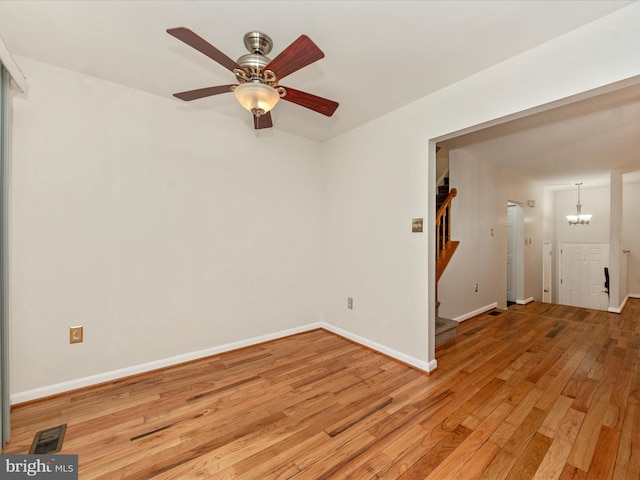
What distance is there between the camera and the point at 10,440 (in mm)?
1643

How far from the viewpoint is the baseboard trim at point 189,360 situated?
2062 mm

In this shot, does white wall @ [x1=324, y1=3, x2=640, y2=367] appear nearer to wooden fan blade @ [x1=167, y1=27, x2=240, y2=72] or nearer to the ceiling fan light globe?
the ceiling fan light globe

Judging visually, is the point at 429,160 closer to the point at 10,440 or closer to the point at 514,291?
the point at 10,440

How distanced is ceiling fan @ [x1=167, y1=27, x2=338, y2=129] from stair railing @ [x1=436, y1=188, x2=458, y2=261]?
2310 millimetres

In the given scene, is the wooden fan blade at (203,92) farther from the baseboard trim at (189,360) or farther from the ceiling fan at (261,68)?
the baseboard trim at (189,360)

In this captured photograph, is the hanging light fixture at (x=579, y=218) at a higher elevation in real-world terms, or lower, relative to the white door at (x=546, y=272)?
higher

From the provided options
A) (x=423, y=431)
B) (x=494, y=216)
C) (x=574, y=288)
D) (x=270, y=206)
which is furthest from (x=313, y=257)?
(x=574, y=288)

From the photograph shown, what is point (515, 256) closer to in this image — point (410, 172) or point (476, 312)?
point (476, 312)

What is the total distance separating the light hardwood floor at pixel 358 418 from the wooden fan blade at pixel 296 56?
7.04ft

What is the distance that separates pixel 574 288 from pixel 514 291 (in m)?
2.80

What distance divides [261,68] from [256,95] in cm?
16

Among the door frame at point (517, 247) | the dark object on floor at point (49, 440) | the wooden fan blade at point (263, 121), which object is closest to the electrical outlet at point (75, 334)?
the dark object on floor at point (49, 440)

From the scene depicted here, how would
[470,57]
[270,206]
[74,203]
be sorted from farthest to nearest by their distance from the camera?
1. [270,206]
2. [74,203]
3. [470,57]

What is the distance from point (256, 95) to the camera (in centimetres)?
152
